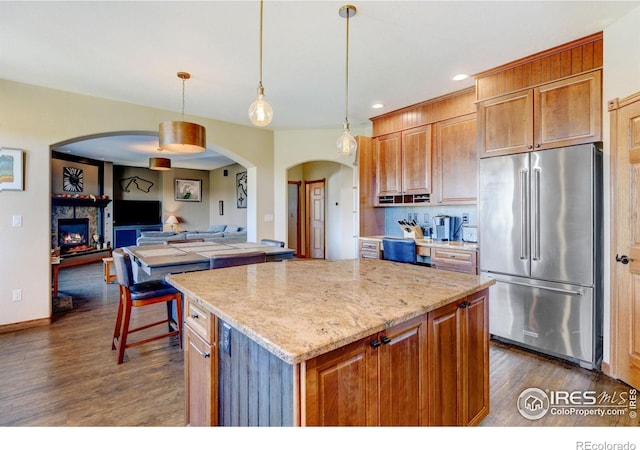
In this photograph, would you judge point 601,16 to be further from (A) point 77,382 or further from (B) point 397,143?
(A) point 77,382

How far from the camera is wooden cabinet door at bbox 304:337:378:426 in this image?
985 mm

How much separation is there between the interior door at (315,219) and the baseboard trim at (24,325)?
5372 mm

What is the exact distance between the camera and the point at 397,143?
4.41 m

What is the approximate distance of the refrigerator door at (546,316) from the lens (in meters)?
2.52

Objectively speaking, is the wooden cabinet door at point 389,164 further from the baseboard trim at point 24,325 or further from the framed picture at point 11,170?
the baseboard trim at point 24,325

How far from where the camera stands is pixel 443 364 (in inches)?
58.6

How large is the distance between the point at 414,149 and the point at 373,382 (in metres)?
3.56

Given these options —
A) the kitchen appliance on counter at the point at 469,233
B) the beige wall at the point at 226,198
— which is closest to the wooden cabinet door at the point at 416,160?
the kitchen appliance on counter at the point at 469,233

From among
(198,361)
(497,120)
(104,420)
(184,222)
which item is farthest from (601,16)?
(184,222)

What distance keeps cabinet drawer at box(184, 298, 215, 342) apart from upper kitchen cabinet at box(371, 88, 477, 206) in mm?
3209

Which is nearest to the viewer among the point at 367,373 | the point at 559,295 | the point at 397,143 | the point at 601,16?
the point at 367,373

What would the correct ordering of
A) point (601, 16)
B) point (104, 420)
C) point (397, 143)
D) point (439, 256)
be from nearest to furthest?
point (104, 420), point (601, 16), point (439, 256), point (397, 143)

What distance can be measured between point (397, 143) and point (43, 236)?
447 cm

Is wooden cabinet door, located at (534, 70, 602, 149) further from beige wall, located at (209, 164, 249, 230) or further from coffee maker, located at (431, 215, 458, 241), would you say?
beige wall, located at (209, 164, 249, 230)
